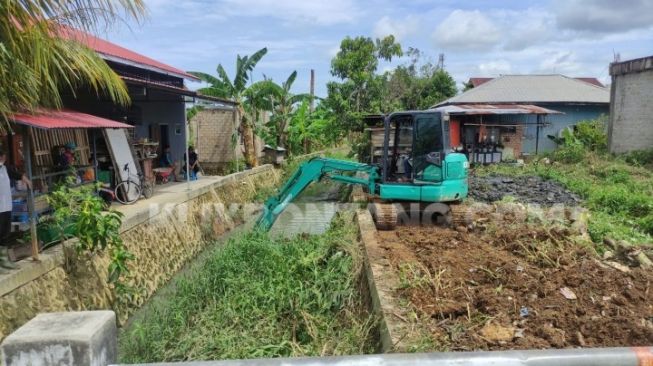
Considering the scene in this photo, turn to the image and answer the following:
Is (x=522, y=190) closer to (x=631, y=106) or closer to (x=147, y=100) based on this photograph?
(x=631, y=106)

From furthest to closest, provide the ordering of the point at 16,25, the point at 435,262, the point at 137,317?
the point at 137,317 → the point at 435,262 → the point at 16,25

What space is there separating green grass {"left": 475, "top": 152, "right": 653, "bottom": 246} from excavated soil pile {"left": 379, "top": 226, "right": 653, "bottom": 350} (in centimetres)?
192

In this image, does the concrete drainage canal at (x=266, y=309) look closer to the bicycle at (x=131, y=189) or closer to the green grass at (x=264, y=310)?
the green grass at (x=264, y=310)

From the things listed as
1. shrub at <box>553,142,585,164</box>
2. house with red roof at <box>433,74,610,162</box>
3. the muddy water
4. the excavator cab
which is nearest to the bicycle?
the muddy water

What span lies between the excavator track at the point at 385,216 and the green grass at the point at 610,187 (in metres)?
3.33

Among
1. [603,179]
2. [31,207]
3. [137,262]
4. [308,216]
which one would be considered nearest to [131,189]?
[137,262]

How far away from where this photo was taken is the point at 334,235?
845cm

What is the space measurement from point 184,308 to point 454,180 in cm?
530

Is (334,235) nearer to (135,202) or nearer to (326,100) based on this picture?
(135,202)

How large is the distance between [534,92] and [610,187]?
15.4 meters

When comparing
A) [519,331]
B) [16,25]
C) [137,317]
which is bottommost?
[137,317]

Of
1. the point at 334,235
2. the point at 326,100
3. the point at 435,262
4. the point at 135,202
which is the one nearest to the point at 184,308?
the point at 334,235

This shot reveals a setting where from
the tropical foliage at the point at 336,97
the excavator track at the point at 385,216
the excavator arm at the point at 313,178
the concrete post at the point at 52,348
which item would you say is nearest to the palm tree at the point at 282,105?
the tropical foliage at the point at 336,97

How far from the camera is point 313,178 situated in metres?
10.3
